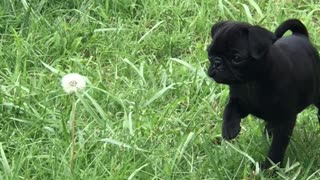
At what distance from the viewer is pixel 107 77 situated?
4242mm

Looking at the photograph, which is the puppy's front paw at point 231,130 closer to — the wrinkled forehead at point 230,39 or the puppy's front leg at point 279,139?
the puppy's front leg at point 279,139

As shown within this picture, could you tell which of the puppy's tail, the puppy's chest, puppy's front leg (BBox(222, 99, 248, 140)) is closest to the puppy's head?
the puppy's chest

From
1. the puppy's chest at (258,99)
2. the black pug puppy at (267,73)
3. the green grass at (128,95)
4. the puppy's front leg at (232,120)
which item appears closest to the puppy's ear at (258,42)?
the black pug puppy at (267,73)

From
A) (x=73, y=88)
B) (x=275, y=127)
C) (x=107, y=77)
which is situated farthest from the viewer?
(x=107, y=77)

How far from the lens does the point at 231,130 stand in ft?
10.5

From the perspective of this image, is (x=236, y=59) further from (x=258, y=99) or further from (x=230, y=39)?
(x=258, y=99)

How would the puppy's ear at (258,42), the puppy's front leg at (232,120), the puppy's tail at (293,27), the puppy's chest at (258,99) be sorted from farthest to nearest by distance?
the puppy's tail at (293,27), the puppy's front leg at (232,120), the puppy's chest at (258,99), the puppy's ear at (258,42)

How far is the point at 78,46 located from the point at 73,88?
1.63 metres

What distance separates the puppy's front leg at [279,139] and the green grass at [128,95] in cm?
6

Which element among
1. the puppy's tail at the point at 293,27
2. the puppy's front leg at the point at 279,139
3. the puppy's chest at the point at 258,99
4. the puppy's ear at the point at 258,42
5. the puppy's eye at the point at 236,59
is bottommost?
the puppy's front leg at the point at 279,139

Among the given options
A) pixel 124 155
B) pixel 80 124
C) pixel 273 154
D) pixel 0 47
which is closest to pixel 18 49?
pixel 0 47

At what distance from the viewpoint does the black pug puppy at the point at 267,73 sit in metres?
2.87

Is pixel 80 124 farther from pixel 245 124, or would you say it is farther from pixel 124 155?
pixel 245 124

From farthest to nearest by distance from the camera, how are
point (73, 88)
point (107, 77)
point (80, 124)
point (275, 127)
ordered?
point (107, 77), point (80, 124), point (275, 127), point (73, 88)
